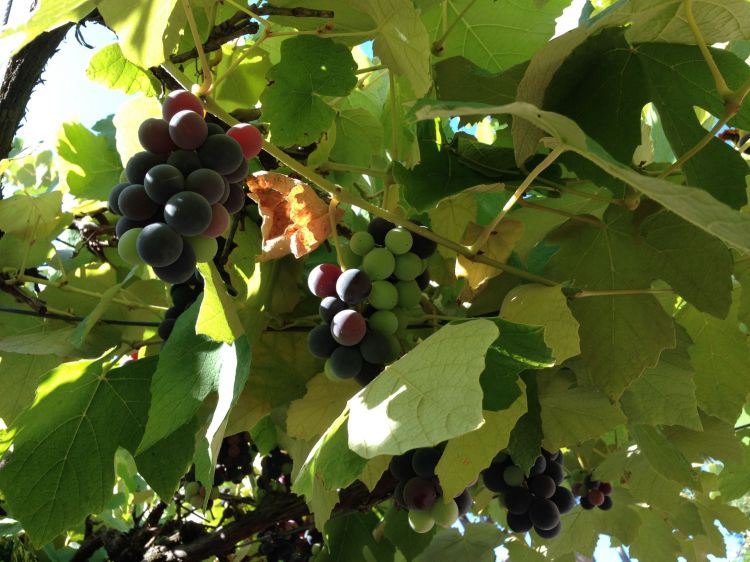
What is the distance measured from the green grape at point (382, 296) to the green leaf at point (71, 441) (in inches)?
16.5

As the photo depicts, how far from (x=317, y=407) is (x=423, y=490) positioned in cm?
21

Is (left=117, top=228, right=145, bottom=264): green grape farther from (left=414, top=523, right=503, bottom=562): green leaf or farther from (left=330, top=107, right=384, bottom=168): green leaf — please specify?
(left=414, top=523, right=503, bottom=562): green leaf

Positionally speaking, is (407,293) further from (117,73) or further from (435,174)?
(117,73)

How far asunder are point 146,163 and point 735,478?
6.16 ft

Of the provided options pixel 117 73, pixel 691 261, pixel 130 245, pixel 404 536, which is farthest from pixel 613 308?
pixel 117 73

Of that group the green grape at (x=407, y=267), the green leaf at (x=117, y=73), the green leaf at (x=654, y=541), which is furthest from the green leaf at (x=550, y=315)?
the green leaf at (x=654, y=541)

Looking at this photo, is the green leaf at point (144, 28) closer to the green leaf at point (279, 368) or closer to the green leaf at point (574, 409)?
the green leaf at point (279, 368)

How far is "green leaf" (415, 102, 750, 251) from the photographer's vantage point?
61cm

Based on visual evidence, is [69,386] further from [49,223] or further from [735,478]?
[735,478]

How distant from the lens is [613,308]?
3.48ft

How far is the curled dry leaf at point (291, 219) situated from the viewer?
0.95m

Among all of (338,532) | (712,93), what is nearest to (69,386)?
(338,532)

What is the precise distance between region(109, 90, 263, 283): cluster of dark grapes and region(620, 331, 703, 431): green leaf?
72cm

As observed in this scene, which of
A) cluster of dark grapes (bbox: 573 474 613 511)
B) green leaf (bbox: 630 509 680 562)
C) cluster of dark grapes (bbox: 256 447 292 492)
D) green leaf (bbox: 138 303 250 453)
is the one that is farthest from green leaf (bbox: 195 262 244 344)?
green leaf (bbox: 630 509 680 562)
